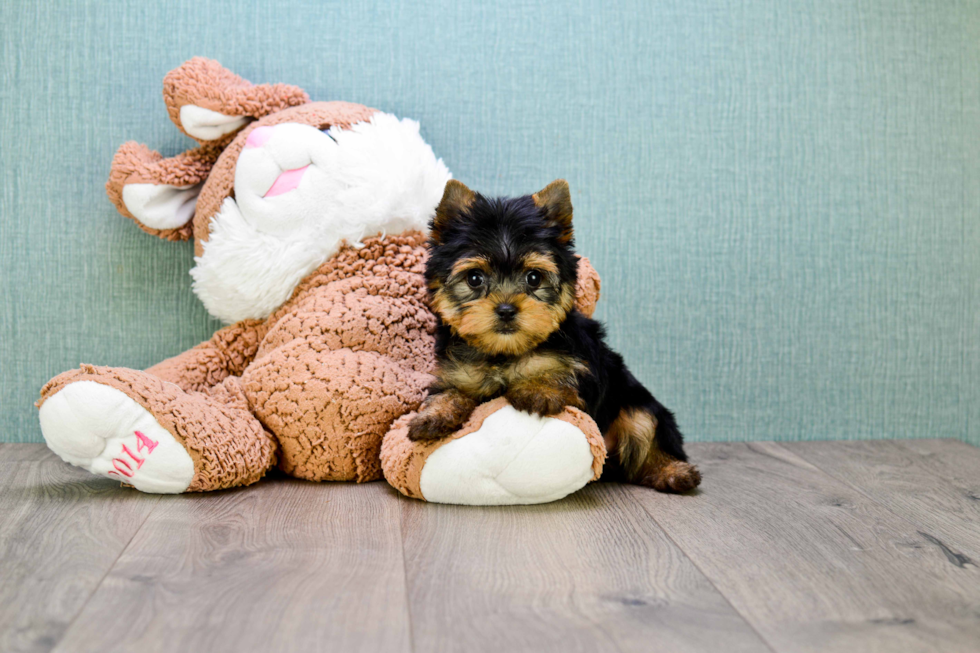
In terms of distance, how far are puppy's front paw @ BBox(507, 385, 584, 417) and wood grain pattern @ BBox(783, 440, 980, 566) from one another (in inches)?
34.3

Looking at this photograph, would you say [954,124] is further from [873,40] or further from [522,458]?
[522,458]

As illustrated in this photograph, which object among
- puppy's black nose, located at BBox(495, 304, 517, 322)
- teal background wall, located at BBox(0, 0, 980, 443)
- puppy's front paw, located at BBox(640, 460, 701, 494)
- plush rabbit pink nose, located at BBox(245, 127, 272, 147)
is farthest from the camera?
teal background wall, located at BBox(0, 0, 980, 443)

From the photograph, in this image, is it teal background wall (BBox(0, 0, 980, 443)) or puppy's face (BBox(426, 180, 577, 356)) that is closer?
puppy's face (BBox(426, 180, 577, 356))

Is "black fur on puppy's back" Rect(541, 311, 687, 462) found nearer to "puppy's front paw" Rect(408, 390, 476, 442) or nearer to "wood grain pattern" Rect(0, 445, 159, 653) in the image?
"puppy's front paw" Rect(408, 390, 476, 442)

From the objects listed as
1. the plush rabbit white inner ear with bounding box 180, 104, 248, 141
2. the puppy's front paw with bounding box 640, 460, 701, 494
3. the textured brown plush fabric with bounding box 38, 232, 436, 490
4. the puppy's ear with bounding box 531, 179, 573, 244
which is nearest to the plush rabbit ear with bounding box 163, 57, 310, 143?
the plush rabbit white inner ear with bounding box 180, 104, 248, 141

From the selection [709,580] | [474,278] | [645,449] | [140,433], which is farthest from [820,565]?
[140,433]

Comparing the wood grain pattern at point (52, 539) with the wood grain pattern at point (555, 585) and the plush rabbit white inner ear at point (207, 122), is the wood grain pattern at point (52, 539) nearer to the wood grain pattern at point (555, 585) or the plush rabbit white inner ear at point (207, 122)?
the wood grain pattern at point (555, 585)

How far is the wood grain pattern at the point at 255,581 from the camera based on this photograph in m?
1.19

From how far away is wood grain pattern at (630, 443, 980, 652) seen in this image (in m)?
1.26

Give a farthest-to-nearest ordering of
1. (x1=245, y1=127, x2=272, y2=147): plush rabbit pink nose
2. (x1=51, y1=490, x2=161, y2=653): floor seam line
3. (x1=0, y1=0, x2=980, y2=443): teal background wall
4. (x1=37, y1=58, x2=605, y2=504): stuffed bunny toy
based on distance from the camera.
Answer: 1. (x1=0, y1=0, x2=980, y2=443): teal background wall
2. (x1=245, y1=127, x2=272, y2=147): plush rabbit pink nose
3. (x1=37, y1=58, x2=605, y2=504): stuffed bunny toy
4. (x1=51, y1=490, x2=161, y2=653): floor seam line

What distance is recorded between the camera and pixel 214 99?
87.2 inches

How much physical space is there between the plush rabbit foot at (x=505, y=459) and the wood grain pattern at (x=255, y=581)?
134mm

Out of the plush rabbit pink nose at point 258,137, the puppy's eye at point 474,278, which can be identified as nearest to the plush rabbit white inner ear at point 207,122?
the plush rabbit pink nose at point 258,137

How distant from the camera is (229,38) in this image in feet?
8.05
